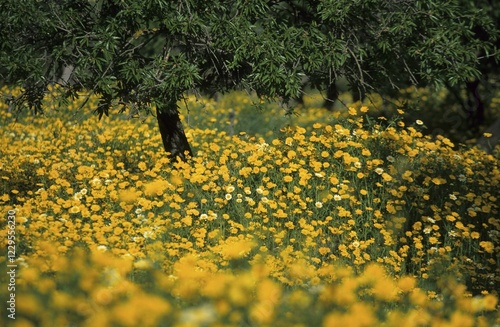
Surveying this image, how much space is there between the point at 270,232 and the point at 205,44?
7.39 ft

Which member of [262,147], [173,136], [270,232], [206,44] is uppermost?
[206,44]

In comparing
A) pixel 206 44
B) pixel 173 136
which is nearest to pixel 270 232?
pixel 206 44

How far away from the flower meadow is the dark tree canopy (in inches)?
18.9

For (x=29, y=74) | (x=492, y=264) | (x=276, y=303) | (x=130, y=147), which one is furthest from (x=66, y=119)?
(x=276, y=303)

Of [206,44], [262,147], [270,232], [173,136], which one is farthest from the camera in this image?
[173,136]

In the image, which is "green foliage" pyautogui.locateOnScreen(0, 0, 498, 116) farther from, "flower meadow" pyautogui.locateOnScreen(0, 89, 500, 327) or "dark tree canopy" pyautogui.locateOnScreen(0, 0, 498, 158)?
"flower meadow" pyautogui.locateOnScreen(0, 89, 500, 327)

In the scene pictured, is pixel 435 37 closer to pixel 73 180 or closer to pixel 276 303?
pixel 73 180

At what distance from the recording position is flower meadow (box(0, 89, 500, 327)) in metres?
3.27

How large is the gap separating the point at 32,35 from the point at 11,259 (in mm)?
3271

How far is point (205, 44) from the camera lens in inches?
282

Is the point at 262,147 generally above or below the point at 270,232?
above

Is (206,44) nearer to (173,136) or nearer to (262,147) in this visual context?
(262,147)

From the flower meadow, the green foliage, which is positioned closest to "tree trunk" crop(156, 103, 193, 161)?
the flower meadow

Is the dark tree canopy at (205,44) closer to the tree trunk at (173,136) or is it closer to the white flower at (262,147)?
the white flower at (262,147)
